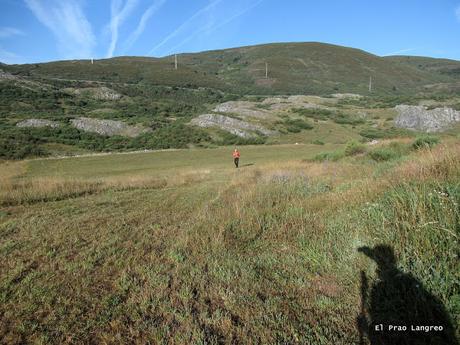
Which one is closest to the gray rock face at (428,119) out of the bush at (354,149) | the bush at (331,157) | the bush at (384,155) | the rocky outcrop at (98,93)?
the bush at (354,149)

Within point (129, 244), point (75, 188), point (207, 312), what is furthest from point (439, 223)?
point (75, 188)

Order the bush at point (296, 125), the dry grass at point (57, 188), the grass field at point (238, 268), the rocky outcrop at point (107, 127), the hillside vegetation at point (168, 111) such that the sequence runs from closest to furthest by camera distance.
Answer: the grass field at point (238, 268) → the dry grass at point (57, 188) → the hillside vegetation at point (168, 111) → the rocky outcrop at point (107, 127) → the bush at point (296, 125)

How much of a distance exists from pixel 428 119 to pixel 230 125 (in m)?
44.2

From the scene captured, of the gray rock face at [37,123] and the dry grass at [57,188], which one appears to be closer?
the dry grass at [57,188]

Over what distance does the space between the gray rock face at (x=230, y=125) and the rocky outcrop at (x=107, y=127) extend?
1177 cm

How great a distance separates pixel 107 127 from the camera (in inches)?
2373

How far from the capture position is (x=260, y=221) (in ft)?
22.1

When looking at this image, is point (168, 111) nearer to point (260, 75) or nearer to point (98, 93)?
point (98, 93)

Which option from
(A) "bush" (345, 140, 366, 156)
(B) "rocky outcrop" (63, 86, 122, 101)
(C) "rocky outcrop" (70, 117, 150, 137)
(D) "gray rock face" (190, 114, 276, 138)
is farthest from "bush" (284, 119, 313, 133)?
(B) "rocky outcrop" (63, 86, 122, 101)

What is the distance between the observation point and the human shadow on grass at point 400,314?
3105 mm

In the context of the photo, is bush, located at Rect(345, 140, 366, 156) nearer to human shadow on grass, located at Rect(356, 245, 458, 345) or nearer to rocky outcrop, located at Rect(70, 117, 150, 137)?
human shadow on grass, located at Rect(356, 245, 458, 345)

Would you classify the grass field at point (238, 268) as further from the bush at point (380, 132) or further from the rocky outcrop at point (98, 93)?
the rocky outcrop at point (98, 93)

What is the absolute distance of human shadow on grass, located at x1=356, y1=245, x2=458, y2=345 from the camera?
10.2 ft

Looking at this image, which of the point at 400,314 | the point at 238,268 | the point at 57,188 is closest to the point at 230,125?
the point at 57,188
